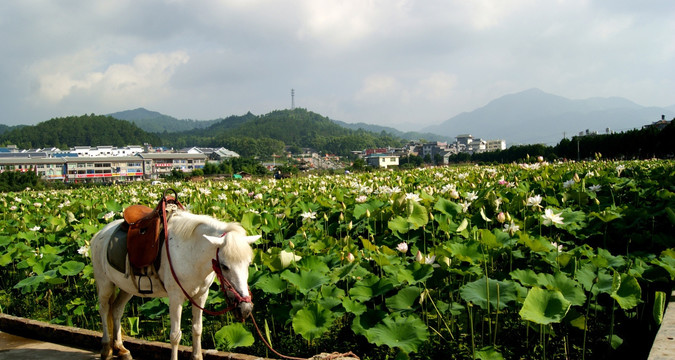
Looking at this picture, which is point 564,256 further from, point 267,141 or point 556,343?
point 267,141

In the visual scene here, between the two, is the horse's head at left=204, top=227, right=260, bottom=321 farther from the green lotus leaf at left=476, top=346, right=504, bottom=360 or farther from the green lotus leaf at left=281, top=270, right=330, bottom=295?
the green lotus leaf at left=476, top=346, right=504, bottom=360

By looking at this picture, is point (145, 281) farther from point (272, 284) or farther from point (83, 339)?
point (83, 339)

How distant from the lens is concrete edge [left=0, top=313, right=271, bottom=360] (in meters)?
3.79

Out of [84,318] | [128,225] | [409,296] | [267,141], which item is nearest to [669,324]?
[409,296]

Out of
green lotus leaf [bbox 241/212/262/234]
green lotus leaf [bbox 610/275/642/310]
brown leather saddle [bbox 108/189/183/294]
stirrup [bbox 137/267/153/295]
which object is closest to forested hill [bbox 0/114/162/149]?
green lotus leaf [bbox 241/212/262/234]

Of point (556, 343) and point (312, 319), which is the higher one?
point (312, 319)

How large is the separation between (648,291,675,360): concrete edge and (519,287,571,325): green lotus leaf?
0.52 metres

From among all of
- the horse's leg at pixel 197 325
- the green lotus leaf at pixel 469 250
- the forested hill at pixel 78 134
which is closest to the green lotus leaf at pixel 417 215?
the green lotus leaf at pixel 469 250

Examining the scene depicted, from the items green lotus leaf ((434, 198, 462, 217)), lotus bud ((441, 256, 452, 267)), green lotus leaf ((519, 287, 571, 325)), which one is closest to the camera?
green lotus leaf ((519, 287, 571, 325))

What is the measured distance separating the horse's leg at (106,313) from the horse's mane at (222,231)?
3.39ft

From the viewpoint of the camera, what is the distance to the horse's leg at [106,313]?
12.8 ft

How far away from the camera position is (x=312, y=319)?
337 cm

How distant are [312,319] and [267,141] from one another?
184401mm

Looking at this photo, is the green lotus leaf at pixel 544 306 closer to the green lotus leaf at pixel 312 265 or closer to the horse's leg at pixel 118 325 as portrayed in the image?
the green lotus leaf at pixel 312 265
